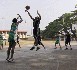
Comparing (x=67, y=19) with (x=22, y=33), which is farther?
(x=22, y=33)

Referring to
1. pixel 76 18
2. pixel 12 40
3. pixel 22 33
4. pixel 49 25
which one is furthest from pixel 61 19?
pixel 12 40

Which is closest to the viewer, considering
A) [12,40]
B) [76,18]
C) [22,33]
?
[12,40]

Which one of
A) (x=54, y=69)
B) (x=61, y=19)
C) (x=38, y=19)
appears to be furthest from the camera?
(x=61, y=19)

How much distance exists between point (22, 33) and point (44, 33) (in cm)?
2389

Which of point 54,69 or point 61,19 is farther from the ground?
point 61,19

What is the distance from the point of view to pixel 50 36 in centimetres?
7006

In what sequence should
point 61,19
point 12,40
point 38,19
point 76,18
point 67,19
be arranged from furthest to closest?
point 61,19 < point 67,19 < point 76,18 < point 38,19 < point 12,40

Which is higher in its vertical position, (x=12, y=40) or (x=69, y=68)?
(x=12, y=40)

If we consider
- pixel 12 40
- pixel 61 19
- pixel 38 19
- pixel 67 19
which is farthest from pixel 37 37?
pixel 61 19

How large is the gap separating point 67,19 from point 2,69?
2330 inches

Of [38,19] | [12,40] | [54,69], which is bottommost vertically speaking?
[54,69]

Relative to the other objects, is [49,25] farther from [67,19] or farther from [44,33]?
[67,19]

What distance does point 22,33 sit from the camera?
320 ft

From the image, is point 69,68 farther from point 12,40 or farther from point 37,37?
point 37,37
